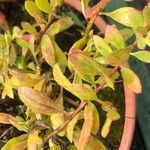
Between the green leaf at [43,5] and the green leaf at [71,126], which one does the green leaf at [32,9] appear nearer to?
the green leaf at [43,5]

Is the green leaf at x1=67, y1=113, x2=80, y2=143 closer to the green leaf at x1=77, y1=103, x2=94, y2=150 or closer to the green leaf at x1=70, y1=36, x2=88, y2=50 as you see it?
the green leaf at x1=77, y1=103, x2=94, y2=150

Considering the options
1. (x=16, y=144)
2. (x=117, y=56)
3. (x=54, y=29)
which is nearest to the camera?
(x=117, y=56)

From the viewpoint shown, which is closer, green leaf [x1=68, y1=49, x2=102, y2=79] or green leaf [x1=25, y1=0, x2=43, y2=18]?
green leaf [x1=68, y1=49, x2=102, y2=79]

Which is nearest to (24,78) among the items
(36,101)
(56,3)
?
(36,101)

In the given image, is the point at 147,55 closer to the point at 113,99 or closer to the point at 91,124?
the point at 91,124

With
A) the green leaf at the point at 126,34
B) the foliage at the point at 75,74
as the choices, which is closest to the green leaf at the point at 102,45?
the foliage at the point at 75,74

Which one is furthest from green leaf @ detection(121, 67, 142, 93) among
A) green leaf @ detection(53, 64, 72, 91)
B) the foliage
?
green leaf @ detection(53, 64, 72, 91)

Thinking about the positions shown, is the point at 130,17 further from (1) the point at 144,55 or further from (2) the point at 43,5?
(2) the point at 43,5

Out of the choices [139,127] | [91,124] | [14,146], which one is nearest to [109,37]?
[91,124]

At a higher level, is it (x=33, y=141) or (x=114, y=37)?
(x=114, y=37)
